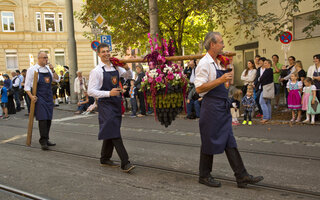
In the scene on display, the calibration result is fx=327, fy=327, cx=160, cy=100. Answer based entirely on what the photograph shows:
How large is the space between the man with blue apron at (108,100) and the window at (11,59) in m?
33.6

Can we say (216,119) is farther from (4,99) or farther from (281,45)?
(281,45)

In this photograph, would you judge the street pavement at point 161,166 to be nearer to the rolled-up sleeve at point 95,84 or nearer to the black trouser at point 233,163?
the black trouser at point 233,163

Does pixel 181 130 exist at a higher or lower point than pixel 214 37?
lower

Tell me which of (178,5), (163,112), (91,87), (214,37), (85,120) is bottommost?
(85,120)

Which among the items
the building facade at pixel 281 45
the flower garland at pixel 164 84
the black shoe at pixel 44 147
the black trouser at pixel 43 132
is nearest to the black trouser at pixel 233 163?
the flower garland at pixel 164 84

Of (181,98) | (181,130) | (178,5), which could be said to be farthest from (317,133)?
(178,5)

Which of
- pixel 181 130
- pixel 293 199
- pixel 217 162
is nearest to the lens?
pixel 293 199

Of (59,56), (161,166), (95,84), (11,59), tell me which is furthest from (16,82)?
(59,56)

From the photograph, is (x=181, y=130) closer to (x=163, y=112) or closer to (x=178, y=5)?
(x=163, y=112)

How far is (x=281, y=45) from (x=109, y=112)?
1662 centimetres

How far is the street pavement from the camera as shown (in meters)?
4.44

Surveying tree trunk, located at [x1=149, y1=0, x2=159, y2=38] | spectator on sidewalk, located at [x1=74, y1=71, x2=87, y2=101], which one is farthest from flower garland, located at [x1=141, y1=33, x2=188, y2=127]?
spectator on sidewalk, located at [x1=74, y1=71, x2=87, y2=101]

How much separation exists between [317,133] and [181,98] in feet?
14.9

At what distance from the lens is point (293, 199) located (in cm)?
407
